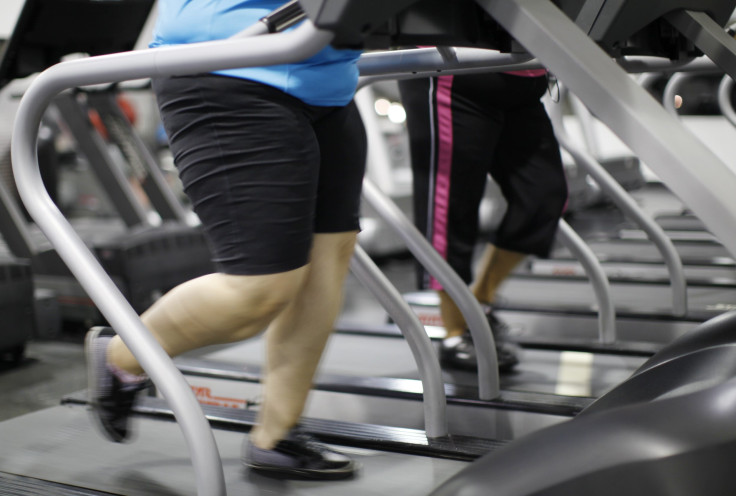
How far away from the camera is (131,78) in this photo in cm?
118

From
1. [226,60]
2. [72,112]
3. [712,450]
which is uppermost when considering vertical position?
[72,112]

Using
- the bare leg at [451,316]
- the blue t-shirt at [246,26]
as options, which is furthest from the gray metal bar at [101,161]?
the blue t-shirt at [246,26]

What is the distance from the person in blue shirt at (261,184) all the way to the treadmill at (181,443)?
0.10m

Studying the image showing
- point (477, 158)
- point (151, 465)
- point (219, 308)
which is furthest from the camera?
point (477, 158)

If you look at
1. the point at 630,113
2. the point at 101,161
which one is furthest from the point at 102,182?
the point at 630,113

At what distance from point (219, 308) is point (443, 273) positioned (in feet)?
2.48

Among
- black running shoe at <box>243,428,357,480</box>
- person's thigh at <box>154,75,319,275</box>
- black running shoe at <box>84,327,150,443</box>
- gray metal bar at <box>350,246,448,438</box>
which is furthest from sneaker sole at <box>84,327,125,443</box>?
gray metal bar at <box>350,246,448,438</box>

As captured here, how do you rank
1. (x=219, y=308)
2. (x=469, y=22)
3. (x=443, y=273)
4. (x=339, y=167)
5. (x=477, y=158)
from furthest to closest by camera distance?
1. (x=477, y=158)
2. (x=443, y=273)
3. (x=339, y=167)
4. (x=219, y=308)
5. (x=469, y=22)

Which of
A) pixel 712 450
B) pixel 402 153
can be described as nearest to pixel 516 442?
pixel 712 450

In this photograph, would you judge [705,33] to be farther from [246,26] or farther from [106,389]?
[106,389]

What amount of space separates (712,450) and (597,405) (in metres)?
0.33

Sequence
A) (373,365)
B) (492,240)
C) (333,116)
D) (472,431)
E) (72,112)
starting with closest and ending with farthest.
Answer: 1. (333,116)
2. (472,431)
3. (492,240)
4. (373,365)
5. (72,112)

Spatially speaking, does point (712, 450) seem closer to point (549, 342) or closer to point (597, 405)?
point (597, 405)

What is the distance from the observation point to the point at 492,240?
2326mm
